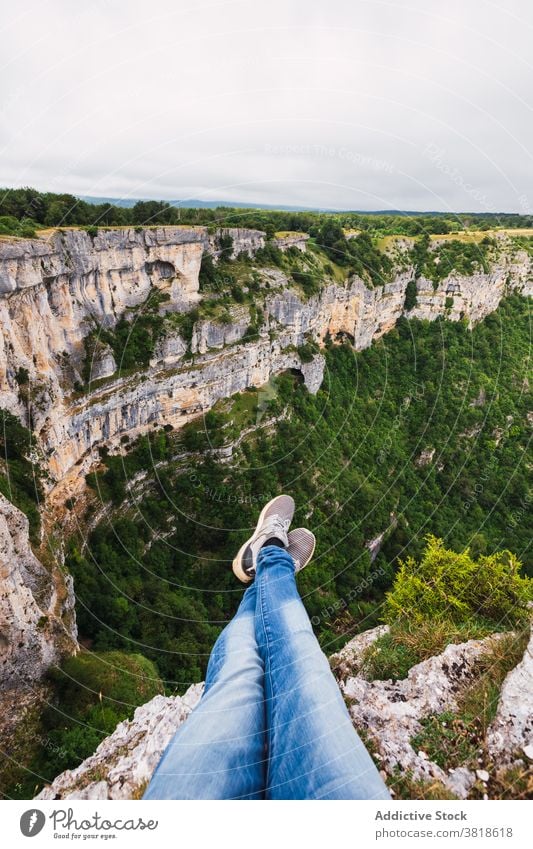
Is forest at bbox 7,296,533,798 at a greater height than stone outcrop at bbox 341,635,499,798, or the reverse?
stone outcrop at bbox 341,635,499,798

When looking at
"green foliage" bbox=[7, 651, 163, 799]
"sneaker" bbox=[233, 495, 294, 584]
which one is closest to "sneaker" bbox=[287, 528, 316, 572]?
"sneaker" bbox=[233, 495, 294, 584]

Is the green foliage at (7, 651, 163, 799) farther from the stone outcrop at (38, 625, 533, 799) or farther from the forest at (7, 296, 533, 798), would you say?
the stone outcrop at (38, 625, 533, 799)

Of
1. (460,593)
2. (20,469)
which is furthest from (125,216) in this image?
(460,593)

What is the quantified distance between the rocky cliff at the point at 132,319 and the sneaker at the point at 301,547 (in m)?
14.1

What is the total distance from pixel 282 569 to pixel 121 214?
29165 millimetres

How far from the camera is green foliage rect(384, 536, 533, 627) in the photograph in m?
8.89

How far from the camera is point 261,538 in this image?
9.85 meters

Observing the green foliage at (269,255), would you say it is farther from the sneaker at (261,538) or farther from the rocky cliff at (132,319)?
the sneaker at (261,538)

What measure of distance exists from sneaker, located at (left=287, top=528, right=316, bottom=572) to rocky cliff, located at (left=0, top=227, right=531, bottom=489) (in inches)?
556

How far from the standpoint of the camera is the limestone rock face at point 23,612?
12492 millimetres

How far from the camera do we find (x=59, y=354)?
2261 centimetres

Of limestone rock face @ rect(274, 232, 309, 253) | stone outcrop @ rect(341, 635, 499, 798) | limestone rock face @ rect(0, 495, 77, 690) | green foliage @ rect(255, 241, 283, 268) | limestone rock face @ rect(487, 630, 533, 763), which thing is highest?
limestone rock face @ rect(274, 232, 309, 253)

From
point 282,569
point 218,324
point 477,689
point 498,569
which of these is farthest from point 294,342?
point 477,689
